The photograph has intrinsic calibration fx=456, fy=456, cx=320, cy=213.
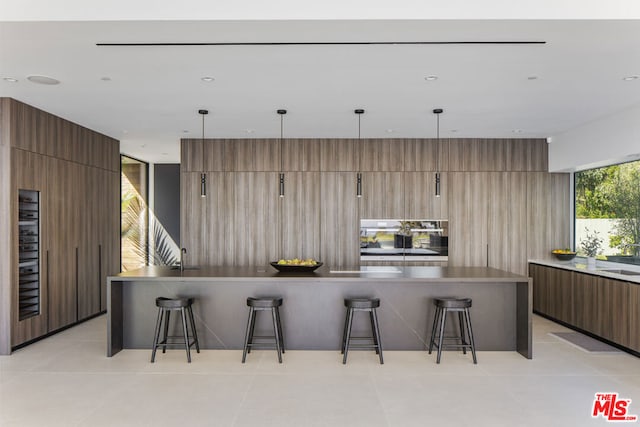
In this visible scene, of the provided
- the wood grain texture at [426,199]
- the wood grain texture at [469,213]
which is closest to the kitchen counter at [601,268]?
the wood grain texture at [469,213]

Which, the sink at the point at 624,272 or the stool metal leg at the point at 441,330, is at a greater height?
the sink at the point at 624,272

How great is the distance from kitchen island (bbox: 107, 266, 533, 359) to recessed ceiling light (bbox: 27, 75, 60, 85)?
2.07 m

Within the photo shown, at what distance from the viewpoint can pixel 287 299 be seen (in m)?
5.11

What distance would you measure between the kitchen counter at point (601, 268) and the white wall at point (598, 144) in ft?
4.53

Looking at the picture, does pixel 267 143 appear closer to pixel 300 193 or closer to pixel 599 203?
pixel 300 193

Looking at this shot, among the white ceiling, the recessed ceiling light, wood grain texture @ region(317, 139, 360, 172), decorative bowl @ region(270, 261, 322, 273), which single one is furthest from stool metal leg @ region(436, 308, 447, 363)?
the recessed ceiling light

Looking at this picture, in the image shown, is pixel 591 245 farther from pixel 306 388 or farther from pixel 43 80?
pixel 43 80

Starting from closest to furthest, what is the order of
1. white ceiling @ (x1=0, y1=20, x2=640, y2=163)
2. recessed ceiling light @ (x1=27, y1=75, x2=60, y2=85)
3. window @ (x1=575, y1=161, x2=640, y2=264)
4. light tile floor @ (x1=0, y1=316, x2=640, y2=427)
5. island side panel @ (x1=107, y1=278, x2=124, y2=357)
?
white ceiling @ (x1=0, y1=20, x2=640, y2=163)
light tile floor @ (x1=0, y1=316, x2=640, y2=427)
recessed ceiling light @ (x1=27, y1=75, x2=60, y2=85)
island side panel @ (x1=107, y1=278, x2=124, y2=357)
window @ (x1=575, y1=161, x2=640, y2=264)

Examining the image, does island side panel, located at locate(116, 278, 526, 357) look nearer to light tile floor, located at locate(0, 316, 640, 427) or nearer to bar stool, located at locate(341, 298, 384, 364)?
light tile floor, located at locate(0, 316, 640, 427)

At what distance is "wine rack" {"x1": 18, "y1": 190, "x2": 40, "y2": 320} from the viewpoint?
5.11 meters

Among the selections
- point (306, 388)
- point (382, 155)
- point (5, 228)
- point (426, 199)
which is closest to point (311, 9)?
point (306, 388)

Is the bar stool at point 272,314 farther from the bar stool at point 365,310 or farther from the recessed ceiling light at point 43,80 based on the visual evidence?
the recessed ceiling light at point 43,80

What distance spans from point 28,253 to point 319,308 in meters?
3.40

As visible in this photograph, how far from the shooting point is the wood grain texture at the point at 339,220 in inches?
285
